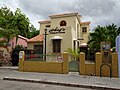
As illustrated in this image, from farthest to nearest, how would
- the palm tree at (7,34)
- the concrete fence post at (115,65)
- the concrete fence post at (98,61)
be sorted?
the palm tree at (7,34)
the concrete fence post at (98,61)
the concrete fence post at (115,65)

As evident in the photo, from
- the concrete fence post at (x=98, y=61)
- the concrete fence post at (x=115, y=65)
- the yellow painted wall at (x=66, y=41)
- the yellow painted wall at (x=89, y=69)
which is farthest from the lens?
the yellow painted wall at (x=66, y=41)

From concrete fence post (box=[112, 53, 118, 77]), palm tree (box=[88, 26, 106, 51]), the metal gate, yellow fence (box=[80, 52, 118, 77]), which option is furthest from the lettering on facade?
concrete fence post (box=[112, 53, 118, 77])

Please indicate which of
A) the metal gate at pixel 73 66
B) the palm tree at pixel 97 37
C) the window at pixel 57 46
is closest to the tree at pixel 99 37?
the palm tree at pixel 97 37

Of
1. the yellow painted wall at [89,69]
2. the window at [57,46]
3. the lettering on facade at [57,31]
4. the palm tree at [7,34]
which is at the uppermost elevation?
the lettering on facade at [57,31]

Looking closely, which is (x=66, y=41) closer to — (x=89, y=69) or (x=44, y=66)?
(x=44, y=66)

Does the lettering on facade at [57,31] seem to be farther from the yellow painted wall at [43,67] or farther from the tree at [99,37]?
the yellow painted wall at [43,67]

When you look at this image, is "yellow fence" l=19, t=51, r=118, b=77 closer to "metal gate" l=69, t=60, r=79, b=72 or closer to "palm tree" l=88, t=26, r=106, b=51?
"metal gate" l=69, t=60, r=79, b=72

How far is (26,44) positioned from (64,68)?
15.1m

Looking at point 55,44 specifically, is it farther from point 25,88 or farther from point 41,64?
point 25,88

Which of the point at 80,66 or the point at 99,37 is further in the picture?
the point at 99,37

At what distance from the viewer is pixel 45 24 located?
30531 mm

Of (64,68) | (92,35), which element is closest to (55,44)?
(92,35)

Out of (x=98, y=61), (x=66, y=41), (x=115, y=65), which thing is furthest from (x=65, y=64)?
(x=66, y=41)

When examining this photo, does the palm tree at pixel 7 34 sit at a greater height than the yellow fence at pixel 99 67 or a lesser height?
greater
